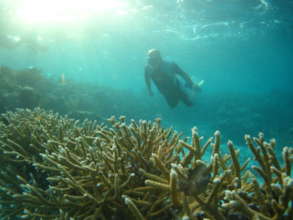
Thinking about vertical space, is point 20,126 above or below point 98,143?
above

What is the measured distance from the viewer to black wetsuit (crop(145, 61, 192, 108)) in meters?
8.97

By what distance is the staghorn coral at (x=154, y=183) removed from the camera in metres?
1.80

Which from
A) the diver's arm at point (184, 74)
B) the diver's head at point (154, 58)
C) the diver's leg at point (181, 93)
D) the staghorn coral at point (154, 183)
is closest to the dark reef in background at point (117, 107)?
the diver's head at point (154, 58)

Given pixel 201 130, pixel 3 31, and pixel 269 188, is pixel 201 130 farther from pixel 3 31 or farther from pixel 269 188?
pixel 3 31

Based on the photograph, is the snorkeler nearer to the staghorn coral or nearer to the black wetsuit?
the black wetsuit

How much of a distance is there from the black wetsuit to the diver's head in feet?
0.60

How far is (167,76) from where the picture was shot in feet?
29.5

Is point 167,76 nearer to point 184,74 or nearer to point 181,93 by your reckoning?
point 184,74

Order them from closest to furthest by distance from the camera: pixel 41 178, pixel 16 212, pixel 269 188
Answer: pixel 269 188
pixel 16 212
pixel 41 178

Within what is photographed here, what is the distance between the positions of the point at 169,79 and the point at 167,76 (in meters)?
0.15

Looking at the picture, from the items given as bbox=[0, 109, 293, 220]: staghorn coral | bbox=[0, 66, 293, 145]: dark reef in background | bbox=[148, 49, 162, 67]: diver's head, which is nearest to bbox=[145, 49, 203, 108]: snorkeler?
bbox=[148, 49, 162, 67]: diver's head

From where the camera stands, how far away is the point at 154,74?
9.05 m

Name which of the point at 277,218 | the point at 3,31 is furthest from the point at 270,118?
the point at 3,31

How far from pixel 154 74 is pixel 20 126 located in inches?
227
